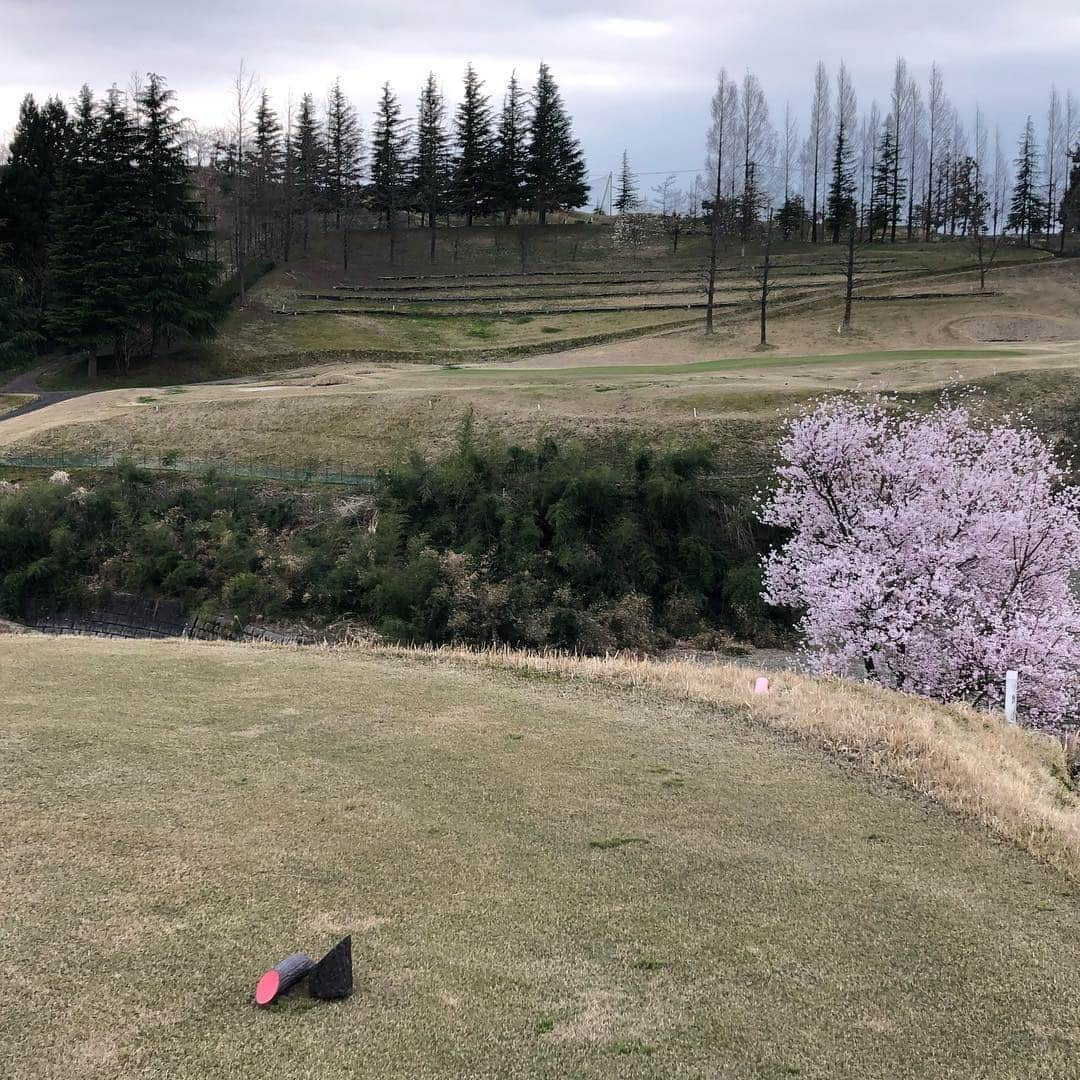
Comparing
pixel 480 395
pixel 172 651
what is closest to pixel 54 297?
pixel 480 395

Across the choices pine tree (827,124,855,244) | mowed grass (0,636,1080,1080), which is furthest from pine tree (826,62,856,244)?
mowed grass (0,636,1080,1080)

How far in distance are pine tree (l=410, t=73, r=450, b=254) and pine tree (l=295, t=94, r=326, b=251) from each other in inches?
337

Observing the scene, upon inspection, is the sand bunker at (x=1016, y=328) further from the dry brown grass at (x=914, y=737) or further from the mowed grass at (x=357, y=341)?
the dry brown grass at (x=914, y=737)

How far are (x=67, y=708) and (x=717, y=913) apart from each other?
8.48m

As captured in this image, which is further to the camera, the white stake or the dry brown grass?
the white stake

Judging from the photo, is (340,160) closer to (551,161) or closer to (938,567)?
(551,161)

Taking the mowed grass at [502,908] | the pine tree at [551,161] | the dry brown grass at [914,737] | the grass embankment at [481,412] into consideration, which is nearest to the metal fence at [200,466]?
the grass embankment at [481,412]

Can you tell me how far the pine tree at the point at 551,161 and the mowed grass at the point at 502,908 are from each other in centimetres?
7747

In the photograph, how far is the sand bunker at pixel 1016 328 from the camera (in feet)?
156

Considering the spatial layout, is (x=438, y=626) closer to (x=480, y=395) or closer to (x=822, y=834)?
(x=480, y=395)

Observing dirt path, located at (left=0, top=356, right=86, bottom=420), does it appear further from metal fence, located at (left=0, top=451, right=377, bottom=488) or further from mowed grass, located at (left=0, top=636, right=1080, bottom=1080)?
mowed grass, located at (left=0, top=636, right=1080, bottom=1080)

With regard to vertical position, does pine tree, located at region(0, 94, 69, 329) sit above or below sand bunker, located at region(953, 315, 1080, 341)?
above

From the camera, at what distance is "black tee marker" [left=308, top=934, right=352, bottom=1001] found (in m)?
5.60

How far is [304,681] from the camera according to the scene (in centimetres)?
1367
